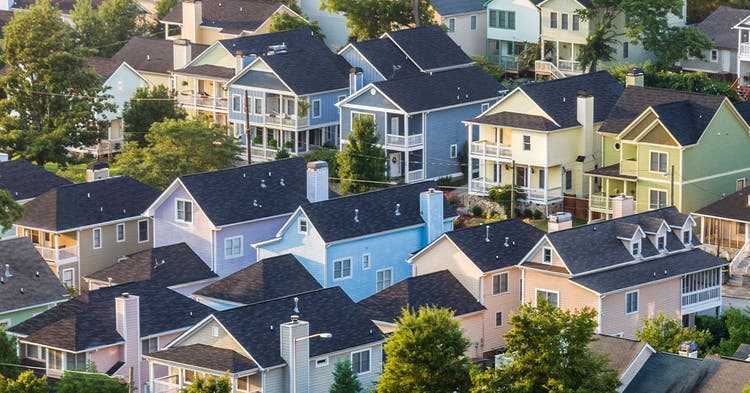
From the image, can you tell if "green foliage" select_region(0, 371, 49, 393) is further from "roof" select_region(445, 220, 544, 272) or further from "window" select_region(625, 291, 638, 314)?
"window" select_region(625, 291, 638, 314)

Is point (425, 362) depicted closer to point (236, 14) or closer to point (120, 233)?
point (120, 233)

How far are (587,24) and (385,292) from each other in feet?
140

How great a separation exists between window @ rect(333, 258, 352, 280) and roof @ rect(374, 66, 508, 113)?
21466mm

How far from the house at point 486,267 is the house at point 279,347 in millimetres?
7441

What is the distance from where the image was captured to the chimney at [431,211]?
90312mm

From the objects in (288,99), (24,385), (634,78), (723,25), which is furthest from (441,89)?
(24,385)

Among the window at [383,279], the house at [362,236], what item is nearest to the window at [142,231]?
the house at [362,236]

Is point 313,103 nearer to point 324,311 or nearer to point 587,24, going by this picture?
point 587,24

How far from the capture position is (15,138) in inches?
4434

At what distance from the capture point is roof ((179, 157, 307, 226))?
299ft

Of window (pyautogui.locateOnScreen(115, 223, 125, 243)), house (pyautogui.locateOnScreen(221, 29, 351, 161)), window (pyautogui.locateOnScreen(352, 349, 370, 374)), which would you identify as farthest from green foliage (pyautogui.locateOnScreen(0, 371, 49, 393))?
house (pyautogui.locateOnScreen(221, 29, 351, 161))

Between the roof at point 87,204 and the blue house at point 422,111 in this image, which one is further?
the blue house at point 422,111

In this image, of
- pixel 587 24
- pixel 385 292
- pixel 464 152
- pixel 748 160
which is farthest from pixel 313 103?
pixel 385 292

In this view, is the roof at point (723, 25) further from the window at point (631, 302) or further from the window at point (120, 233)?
the window at point (120, 233)
